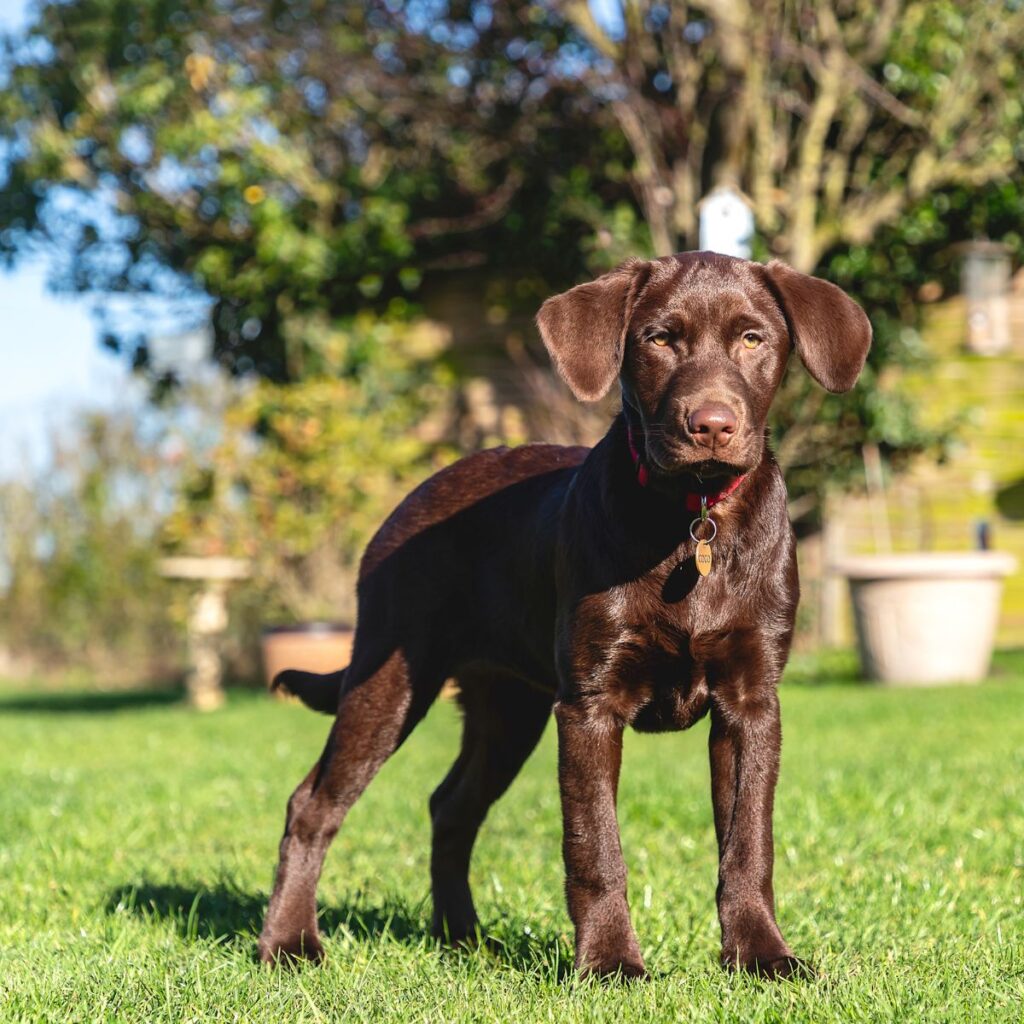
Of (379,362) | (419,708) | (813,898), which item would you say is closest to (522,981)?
(419,708)

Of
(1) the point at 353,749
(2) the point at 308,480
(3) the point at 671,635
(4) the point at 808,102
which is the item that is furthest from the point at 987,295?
(3) the point at 671,635

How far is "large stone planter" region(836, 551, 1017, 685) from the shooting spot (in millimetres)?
9836

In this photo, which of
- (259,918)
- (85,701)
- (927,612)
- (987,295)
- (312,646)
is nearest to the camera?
(259,918)

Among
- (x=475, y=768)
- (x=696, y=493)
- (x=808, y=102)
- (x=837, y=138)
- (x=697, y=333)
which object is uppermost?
(x=808, y=102)

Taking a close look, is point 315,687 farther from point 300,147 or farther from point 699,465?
point 300,147

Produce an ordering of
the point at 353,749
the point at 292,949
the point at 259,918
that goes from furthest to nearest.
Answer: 1. the point at 259,918
2. the point at 353,749
3. the point at 292,949

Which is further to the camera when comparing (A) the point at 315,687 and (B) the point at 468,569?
(A) the point at 315,687

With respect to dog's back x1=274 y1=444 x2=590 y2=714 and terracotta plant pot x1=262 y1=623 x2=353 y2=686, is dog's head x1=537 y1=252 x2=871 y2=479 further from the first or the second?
terracotta plant pot x1=262 y1=623 x2=353 y2=686

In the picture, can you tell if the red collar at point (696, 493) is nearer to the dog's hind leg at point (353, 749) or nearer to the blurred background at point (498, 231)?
the dog's hind leg at point (353, 749)

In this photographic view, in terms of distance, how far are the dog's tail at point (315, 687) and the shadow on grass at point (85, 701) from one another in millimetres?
8793

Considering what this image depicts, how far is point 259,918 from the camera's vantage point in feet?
12.4

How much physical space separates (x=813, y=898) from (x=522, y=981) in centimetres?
108

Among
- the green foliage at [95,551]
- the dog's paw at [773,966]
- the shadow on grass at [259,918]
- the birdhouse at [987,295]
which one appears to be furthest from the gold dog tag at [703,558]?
the green foliage at [95,551]

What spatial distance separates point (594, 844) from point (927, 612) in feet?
24.7
